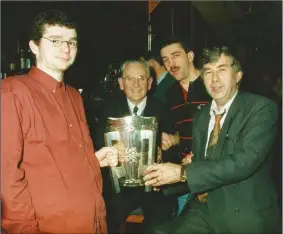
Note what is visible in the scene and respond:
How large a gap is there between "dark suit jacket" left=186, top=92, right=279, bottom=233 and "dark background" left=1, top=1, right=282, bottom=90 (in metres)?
0.73

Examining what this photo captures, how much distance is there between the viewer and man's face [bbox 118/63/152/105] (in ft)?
10.0

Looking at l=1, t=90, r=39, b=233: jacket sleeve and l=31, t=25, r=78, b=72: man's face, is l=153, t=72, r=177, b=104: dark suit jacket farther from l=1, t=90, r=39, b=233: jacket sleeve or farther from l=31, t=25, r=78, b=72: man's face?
l=1, t=90, r=39, b=233: jacket sleeve

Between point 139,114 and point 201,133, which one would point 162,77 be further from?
point 201,133

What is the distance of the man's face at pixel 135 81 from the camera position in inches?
120

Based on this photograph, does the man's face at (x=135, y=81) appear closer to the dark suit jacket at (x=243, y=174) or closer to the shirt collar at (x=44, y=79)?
the dark suit jacket at (x=243, y=174)

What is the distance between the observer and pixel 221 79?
2.42m

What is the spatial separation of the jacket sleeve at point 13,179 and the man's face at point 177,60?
2.11 m

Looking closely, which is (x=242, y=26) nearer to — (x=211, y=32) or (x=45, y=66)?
(x=211, y=32)

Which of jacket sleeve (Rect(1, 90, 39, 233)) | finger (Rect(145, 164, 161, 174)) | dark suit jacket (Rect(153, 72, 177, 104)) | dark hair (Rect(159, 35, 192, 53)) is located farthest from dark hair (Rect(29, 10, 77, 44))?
dark suit jacket (Rect(153, 72, 177, 104))

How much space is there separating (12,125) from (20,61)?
2439mm

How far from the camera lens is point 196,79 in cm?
338

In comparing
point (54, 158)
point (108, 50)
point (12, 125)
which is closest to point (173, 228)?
point (54, 158)

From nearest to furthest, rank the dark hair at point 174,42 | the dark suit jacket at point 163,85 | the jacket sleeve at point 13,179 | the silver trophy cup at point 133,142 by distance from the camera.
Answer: the jacket sleeve at point 13,179 → the silver trophy cup at point 133,142 → the dark hair at point 174,42 → the dark suit jacket at point 163,85

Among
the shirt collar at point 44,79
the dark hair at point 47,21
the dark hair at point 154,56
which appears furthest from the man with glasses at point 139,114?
the dark hair at point 154,56
